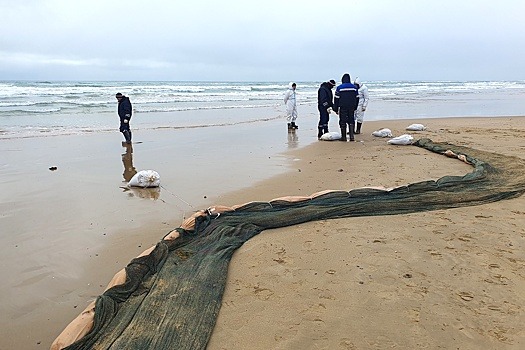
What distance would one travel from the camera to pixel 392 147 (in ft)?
33.1

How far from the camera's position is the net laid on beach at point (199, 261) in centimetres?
263

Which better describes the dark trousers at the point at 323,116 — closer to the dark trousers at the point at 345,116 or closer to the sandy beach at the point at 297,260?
the dark trousers at the point at 345,116

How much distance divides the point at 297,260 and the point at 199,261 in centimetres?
87

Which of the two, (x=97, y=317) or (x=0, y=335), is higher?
(x=97, y=317)

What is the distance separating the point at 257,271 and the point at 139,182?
3.75 meters

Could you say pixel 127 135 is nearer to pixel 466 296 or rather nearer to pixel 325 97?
pixel 325 97

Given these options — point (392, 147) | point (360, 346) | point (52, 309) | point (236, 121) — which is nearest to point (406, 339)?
point (360, 346)

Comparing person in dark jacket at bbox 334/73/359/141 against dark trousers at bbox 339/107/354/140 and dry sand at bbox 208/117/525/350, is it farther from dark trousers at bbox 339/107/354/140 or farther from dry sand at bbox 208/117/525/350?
dry sand at bbox 208/117/525/350

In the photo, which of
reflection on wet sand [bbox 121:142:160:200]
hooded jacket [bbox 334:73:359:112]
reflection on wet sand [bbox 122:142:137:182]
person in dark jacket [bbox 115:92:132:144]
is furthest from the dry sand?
person in dark jacket [bbox 115:92:132:144]

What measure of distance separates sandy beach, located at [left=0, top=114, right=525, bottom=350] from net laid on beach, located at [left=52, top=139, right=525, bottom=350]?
0.15 meters

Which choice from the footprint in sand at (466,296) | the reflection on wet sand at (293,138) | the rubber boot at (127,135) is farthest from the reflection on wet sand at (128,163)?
the footprint in sand at (466,296)

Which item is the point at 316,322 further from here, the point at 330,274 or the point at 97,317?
the point at 97,317

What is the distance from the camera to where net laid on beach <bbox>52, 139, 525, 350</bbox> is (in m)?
2.63

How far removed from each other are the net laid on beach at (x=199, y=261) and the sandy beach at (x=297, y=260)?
0.50 ft
